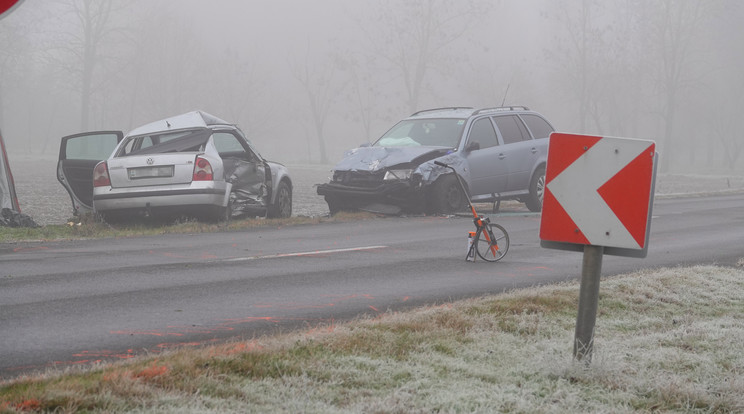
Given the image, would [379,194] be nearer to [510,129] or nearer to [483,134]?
[483,134]

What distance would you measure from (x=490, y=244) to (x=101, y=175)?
20.6 ft

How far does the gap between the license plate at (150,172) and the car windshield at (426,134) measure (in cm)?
464

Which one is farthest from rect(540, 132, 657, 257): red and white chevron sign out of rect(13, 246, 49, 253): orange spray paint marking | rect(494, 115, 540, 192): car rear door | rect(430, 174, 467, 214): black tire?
rect(494, 115, 540, 192): car rear door

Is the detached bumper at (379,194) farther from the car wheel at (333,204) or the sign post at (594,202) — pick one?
the sign post at (594,202)

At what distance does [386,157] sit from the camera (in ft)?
51.0

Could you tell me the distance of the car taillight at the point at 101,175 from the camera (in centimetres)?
1328

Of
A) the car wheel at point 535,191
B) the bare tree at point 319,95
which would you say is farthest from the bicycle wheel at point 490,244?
the bare tree at point 319,95

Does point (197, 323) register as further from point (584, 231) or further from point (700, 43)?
point (700, 43)

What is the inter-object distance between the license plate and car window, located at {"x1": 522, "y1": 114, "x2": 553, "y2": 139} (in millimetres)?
7452

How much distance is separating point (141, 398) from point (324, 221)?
11.4m

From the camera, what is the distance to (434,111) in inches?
714

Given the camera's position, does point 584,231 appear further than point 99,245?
No

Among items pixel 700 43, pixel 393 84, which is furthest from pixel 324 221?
pixel 393 84

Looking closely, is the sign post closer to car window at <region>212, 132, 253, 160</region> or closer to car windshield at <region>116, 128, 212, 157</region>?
car windshield at <region>116, 128, 212, 157</region>
